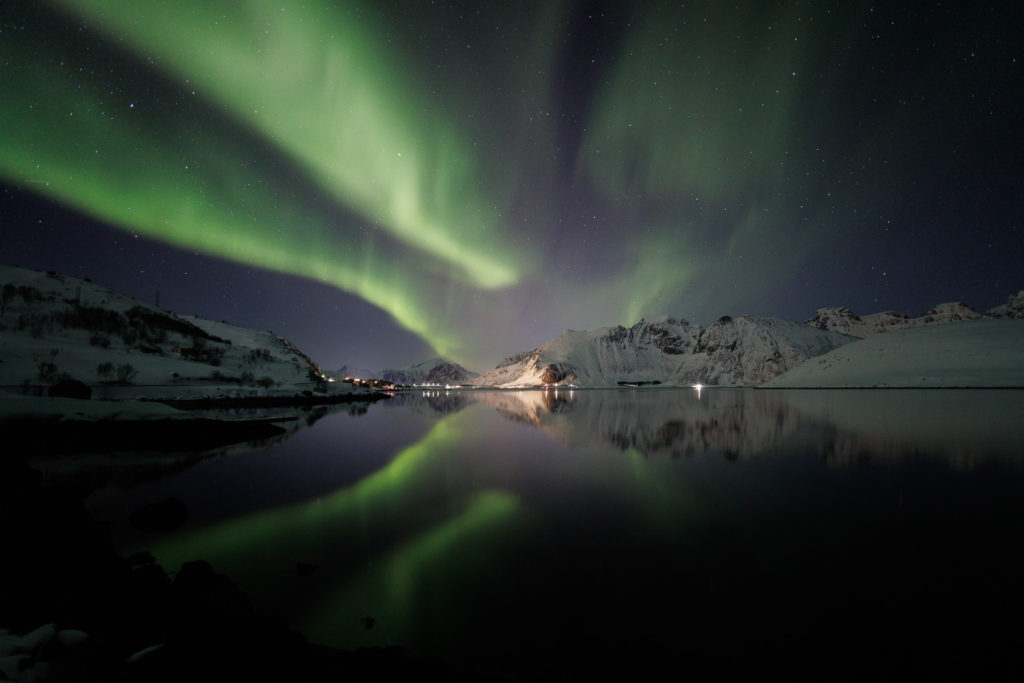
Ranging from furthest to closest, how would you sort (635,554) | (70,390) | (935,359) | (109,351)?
(935,359)
(109,351)
(70,390)
(635,554)

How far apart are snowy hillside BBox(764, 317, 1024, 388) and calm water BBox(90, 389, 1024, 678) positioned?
125168 millimetres

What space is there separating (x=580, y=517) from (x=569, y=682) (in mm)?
6631

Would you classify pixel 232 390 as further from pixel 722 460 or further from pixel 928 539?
pixel 928 539

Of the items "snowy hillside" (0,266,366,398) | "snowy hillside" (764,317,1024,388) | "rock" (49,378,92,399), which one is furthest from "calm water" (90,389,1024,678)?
"snowy hillside" (764,317,1024,388)

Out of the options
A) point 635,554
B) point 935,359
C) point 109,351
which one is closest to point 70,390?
point 109,351

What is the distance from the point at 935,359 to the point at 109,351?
19701 centimetres

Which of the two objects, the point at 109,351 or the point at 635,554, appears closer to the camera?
the point at 635,554

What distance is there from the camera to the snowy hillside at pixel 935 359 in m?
107

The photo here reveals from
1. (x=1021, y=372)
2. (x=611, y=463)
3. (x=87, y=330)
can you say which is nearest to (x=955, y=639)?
(x=611, y=463)

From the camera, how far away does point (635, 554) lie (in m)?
9.09

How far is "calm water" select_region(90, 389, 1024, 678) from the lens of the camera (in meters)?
5.98

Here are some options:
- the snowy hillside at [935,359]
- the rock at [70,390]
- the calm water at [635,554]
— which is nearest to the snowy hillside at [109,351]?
the rock at [70,390]

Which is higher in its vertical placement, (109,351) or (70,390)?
(109,351)

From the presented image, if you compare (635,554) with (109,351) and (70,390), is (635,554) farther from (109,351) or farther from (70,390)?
(109,351)
